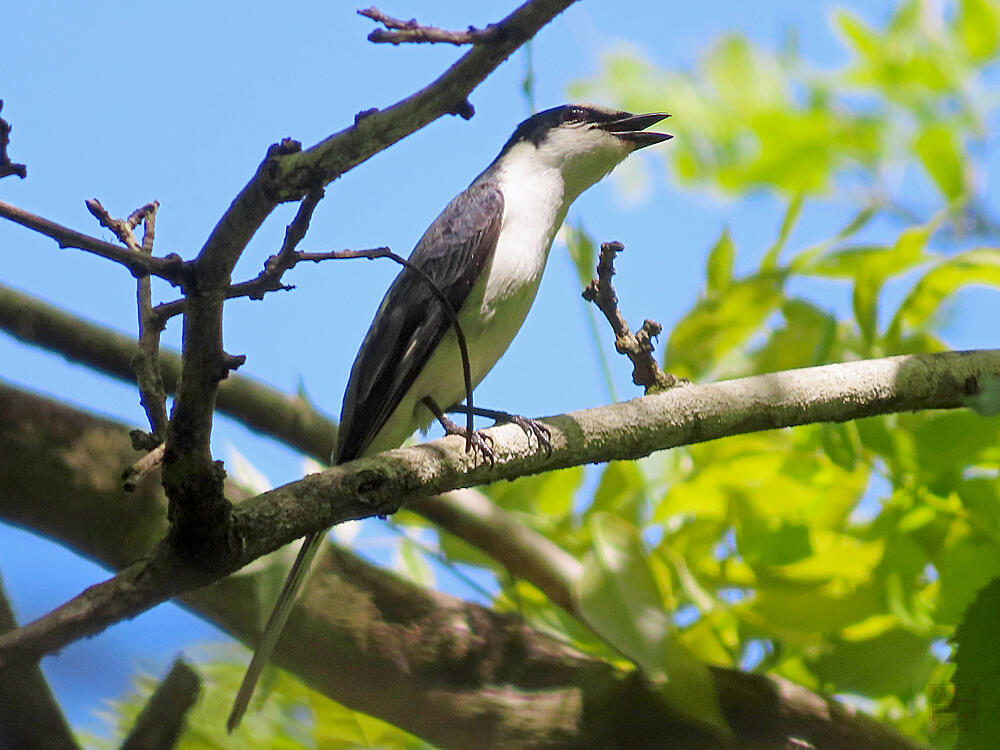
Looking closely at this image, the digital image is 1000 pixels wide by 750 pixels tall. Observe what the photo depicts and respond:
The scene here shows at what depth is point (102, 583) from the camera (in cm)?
150

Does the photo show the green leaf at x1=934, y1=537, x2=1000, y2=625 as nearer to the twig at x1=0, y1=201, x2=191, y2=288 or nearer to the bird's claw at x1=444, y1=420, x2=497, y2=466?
the bird's claw at x1=444, y1=420, x2=497, y2=466

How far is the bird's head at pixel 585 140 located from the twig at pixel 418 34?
6.85 feet

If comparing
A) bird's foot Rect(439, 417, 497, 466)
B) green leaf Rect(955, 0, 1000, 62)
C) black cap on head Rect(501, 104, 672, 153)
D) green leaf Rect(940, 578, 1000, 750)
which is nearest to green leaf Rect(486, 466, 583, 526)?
bird's foot Rect(439, 417, 497, 466)

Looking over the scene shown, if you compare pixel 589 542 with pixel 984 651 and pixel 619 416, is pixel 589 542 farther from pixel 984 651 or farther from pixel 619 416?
pixel 984 651

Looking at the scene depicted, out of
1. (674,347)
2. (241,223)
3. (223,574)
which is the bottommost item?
(223,574)

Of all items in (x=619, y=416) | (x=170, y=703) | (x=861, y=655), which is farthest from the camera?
(x=861, y=655)

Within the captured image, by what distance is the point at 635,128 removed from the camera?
372cm

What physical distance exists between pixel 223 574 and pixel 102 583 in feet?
0.58

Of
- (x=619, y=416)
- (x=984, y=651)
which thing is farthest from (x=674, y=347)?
(x=984, y=651)

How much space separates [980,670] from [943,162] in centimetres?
224

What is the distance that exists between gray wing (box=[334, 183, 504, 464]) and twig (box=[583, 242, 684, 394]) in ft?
1.77

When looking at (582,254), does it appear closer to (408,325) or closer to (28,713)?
(408,325)

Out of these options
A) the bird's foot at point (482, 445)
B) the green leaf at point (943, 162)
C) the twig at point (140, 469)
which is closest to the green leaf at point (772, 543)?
the bird's foot at point (482, 445)

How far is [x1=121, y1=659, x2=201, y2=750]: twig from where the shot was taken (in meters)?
1.71
